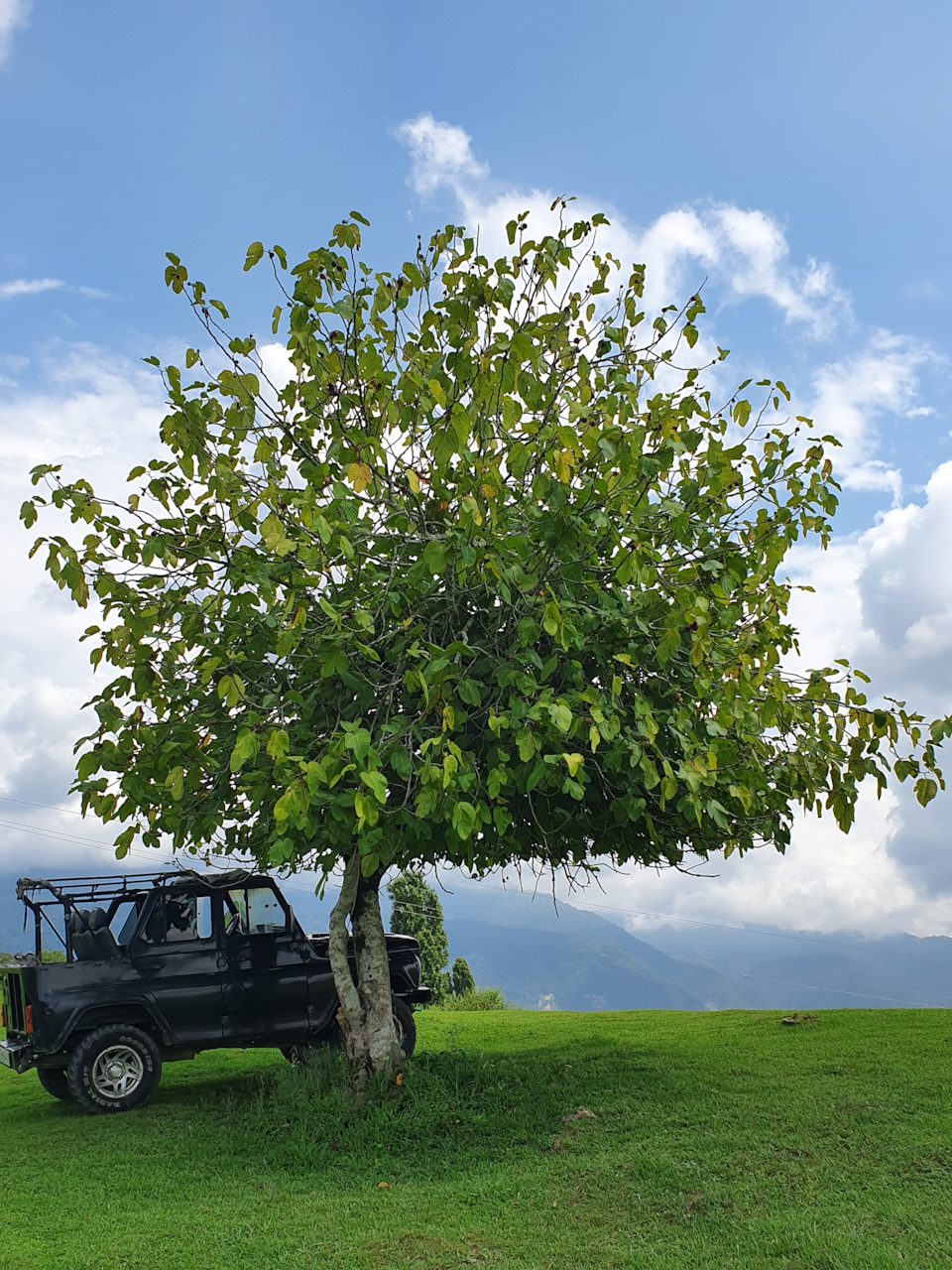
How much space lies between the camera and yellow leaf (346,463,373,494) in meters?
6.60

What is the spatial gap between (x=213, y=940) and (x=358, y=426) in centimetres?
617

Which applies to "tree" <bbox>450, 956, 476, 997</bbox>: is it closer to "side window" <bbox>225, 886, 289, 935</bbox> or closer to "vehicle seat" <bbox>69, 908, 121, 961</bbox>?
"side window" <bbox>225, 886, 289, 935</bbox>

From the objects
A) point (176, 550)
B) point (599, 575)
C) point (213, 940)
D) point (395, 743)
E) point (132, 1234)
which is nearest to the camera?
point (132, 1234)

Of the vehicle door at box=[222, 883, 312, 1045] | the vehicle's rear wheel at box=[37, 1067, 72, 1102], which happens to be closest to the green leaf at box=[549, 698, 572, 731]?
the vehicle door at box=[222, 883, 312, 1045]

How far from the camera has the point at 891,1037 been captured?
38.4 feet


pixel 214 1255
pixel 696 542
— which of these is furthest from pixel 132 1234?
pixel 696 542

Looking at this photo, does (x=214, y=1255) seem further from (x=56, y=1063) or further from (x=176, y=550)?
(x=176, y=550)

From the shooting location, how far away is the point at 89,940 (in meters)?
10.5

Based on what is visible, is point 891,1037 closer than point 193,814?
No

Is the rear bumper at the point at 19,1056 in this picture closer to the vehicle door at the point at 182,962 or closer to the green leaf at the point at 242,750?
the vehicle door at the point at 182,962

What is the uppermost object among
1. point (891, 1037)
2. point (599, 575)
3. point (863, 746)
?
point (599, 575)

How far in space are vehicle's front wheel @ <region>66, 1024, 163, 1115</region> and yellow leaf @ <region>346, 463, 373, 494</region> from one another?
7027 mm

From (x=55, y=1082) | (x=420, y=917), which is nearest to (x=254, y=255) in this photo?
(x=55, y=1082)

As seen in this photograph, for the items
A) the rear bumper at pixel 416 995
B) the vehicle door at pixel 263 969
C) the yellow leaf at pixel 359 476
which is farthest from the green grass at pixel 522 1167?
the yellow leaf at pixel 359 476
